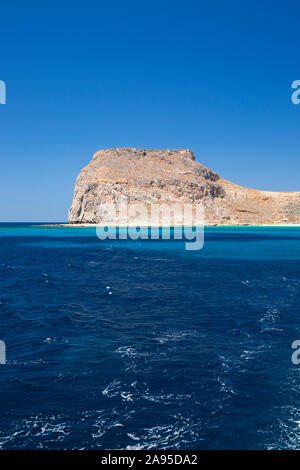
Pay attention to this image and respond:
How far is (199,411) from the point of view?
12531 millimetres

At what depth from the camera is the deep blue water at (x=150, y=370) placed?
36.9 ft

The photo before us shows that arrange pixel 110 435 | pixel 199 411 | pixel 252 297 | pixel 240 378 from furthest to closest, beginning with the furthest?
pixel 252 297 → pixel 240 378 → pixel 199 411 → pixel 110 435

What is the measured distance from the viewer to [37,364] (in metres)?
16.8

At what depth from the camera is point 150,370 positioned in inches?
628

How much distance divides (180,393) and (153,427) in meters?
2.58

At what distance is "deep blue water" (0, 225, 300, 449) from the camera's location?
36.9ft

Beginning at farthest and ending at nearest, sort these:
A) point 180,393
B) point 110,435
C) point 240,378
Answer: point 240,378, point 180,393, point 110,435

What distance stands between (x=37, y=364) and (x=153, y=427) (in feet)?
25.8

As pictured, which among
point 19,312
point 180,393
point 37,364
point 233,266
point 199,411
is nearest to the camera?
point 199,411
